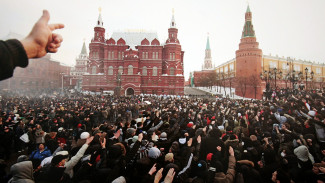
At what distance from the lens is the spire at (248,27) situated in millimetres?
48969

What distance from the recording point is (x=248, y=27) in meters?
49.6

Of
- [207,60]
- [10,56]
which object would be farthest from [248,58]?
[10,56]

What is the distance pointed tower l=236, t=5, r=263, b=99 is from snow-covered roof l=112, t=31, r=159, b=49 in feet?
82.1

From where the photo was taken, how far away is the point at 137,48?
1843 inches

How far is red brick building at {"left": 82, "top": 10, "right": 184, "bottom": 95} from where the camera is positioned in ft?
140

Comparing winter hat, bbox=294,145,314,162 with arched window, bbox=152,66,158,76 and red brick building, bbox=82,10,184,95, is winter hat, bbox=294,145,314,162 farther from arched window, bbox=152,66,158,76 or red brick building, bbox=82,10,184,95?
arched window, bbox=152,66,158,76

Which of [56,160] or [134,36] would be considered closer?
[56,160]

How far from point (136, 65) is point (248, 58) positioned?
31039 millimetres

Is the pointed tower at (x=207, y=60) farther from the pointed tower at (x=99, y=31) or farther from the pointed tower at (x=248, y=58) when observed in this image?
the pointed tower at (x=99, y=31)

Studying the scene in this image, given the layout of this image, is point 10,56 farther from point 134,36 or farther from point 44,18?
point 134,36

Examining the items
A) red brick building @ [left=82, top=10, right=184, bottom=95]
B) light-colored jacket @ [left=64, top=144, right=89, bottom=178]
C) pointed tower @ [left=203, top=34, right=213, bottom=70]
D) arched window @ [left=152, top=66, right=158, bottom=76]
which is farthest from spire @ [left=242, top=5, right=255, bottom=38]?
light-colored jacket @ [left=64, top=144, right=89, bottom=178]

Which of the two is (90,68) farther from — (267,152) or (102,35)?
(267,152)

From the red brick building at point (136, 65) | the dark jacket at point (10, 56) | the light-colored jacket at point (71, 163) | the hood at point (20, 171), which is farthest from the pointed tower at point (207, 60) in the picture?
the dark jacket at point (10, 56)

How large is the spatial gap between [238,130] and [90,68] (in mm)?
45254
